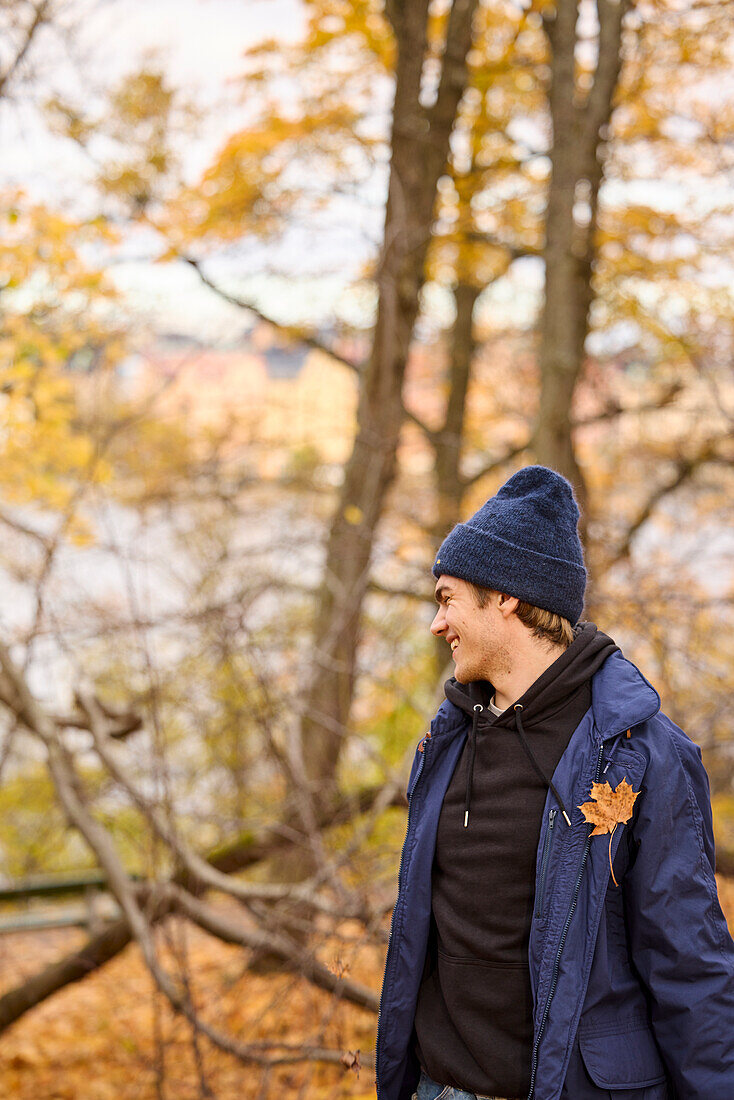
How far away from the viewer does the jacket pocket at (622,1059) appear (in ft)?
5.54

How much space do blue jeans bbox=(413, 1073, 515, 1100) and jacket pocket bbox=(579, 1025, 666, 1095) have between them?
0.80 feet

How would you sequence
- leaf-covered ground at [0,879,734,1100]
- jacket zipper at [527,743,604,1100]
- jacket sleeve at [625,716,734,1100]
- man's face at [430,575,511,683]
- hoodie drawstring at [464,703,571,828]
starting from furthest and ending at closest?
leaf-covered ground at [0,879,734,1100]
man's face at [430,575,511,683]
hoodie drawstring at [464,703,571,828]
jacket zipper at [527,743,604,1100]
jacket sleeve at [625,716,734,1100]

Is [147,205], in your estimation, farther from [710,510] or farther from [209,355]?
[710,510]

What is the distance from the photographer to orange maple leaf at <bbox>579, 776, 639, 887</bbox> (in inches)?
68.3

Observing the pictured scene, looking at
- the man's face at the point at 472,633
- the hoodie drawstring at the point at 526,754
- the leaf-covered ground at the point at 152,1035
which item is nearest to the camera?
the hoodie drawstring at the point at 526,754

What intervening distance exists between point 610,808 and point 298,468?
898 cm

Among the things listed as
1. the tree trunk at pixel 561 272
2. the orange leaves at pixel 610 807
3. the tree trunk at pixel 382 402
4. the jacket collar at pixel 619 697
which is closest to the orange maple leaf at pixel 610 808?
the orange leaves at pixel 610 807

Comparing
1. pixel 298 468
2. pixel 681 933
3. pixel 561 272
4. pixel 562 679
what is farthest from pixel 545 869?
pixel 298 468

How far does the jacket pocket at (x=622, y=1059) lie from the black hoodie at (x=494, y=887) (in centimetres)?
15

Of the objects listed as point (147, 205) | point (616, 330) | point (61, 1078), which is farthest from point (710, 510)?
point (61, 1078)

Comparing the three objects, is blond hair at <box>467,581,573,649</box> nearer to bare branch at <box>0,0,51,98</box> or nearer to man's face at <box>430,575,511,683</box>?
man's face at <box>430,575,511,683</box>

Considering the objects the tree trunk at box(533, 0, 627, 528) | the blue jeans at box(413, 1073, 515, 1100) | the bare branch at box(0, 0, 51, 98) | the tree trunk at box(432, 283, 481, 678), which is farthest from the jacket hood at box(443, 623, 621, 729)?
the tree trunk at box(432, 283, 481, 678)

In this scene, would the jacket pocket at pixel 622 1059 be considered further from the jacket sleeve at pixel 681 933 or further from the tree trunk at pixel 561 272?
the tree trunk at pixel 561 272

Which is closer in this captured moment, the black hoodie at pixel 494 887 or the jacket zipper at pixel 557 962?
the jacket zipper at pixel 557 962
